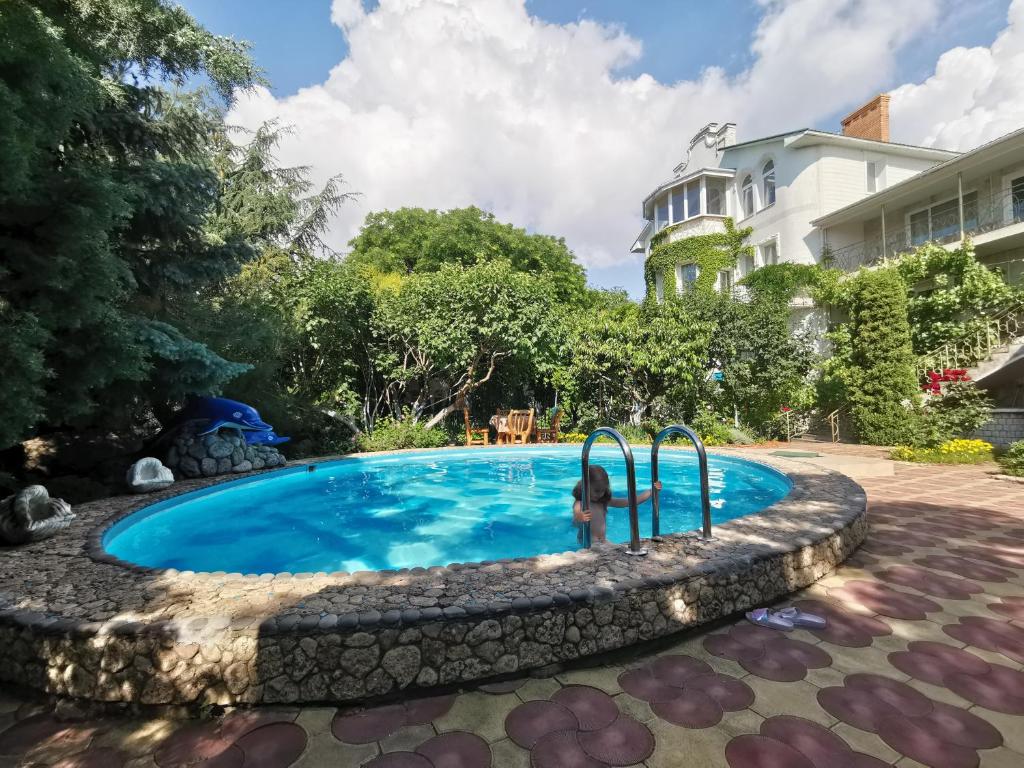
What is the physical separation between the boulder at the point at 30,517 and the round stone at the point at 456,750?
4.41 metres

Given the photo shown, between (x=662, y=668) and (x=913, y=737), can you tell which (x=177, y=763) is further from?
(x=913, y=737)

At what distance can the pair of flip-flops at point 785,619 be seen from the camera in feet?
9.50

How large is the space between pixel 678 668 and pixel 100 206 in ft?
22.0

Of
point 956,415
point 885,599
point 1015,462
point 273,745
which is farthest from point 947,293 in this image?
point 273,745

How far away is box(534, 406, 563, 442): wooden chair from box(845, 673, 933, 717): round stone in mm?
10786

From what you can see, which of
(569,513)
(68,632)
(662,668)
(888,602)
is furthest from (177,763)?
(569,513)

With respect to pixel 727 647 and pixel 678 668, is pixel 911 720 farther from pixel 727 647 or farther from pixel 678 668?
pixel 678 668

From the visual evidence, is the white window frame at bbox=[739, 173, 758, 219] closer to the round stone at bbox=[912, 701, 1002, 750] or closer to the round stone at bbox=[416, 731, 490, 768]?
the round stone at bbox=[912, 701, 1002, 750]

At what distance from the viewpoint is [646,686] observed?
237 cm

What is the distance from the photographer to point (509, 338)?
12.3 meters

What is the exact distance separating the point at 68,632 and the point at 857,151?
22.9m

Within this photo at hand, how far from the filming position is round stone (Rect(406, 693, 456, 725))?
2186mm

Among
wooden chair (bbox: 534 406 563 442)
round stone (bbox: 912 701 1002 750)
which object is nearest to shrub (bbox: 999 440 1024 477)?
round stone (bbox: 912 701 1002 750)

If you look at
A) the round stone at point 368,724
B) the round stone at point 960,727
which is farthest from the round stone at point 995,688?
the round stone at point 368,724
